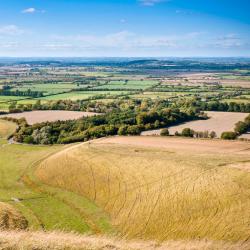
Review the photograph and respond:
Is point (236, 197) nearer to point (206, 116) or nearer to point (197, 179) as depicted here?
point (197, 179)

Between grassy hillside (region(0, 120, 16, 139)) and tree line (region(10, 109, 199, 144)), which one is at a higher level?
tree line (region(10, 109, 199, 144))

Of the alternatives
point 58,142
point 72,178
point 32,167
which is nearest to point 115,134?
point 58,142

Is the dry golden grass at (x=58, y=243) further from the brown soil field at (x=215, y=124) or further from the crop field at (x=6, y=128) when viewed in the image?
the crop field at (x=6, y=128)

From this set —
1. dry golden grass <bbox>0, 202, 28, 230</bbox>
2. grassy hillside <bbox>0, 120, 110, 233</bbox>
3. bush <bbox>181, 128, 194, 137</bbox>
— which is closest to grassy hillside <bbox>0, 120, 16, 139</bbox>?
grassy hillside <bbox>0, 120, 110, 233</bbox>

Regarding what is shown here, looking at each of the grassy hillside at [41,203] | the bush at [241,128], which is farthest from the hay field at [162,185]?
the bush at [241,128]


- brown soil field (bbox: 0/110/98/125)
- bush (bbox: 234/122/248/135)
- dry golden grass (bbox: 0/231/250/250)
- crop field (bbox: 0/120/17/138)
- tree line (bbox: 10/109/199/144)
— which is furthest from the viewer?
brown soil field (bbox: 0/110/98/125)

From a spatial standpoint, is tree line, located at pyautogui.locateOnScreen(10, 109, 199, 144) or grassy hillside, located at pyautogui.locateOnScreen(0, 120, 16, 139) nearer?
tree line, located at pyautogui.locateOnScreen(10, 109, 199, 144)

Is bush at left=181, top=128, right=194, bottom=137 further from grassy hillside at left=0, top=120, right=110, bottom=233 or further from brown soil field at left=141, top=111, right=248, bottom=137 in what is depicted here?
grassy hillside at left=0, top=120, right=110, bottom=233

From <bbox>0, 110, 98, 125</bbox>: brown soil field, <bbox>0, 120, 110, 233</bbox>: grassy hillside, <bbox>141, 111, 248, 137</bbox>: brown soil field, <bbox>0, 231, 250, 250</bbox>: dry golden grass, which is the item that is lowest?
<bbox>0, 120, 110, 233</bbox>: grassy hillside
